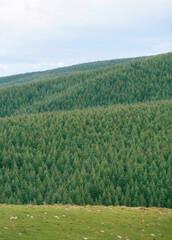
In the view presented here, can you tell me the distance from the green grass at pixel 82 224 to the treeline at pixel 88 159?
14.8ft

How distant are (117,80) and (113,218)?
146ft

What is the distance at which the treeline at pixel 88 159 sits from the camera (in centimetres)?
1781

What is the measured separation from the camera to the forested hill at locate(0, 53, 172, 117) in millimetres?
48000

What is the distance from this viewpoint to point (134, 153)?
23.1m

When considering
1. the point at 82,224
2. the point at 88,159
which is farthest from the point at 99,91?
the point at 82,224

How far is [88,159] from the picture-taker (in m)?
22.4

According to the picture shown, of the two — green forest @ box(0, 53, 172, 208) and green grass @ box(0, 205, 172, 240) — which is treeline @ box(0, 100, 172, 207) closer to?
green forest @ box(0, 53, 172, 208)

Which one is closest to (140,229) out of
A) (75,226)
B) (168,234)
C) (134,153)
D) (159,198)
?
(168,234)

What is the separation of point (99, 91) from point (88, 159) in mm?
30245

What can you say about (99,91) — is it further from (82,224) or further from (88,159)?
(82,224)

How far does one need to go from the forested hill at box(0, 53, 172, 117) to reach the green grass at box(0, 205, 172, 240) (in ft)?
114

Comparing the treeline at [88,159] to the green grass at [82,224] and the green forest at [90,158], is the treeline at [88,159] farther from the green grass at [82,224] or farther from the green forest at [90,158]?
the green grass at [82,224]

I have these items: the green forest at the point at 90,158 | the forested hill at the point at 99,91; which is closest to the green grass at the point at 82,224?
the green forest at the point at 90,158

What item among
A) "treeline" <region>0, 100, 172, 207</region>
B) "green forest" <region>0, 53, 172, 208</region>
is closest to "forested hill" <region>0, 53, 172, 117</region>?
"green forest" <region>0, 53, 172, 208</region>
